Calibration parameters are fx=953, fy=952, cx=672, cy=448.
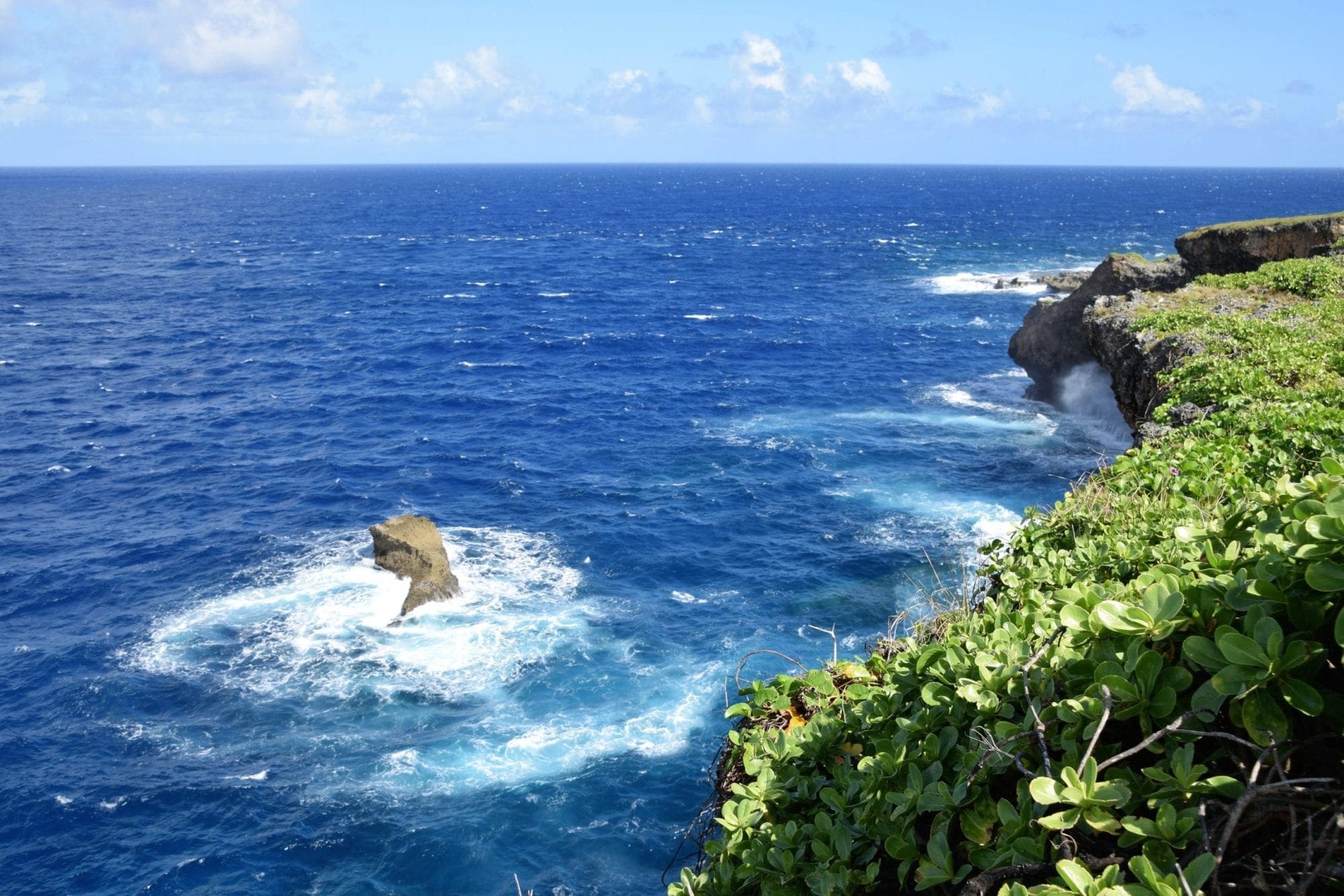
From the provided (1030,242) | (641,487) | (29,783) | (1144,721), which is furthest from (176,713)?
(1030,242)

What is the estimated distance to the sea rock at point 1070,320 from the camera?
4916cm

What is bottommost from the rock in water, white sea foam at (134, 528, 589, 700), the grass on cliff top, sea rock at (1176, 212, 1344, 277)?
white sea foam at (134, 528, 589, 700)

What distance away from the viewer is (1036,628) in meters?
5.75

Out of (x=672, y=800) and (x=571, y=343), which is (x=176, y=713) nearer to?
(x=672, y=800)

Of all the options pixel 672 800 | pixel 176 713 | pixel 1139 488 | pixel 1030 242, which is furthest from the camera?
pixel 1030 242

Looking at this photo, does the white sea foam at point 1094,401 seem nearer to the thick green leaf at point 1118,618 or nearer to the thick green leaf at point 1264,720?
the thick green leaf at point 1118,618

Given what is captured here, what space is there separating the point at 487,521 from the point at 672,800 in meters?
19.4

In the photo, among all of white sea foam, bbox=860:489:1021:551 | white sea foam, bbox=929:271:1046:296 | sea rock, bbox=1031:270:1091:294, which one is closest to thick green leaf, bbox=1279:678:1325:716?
white sea foam, bbox=860:489:1021:551

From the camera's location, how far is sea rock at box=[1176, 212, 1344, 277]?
38.4 metres

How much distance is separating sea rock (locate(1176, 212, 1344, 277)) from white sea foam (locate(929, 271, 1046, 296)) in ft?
151

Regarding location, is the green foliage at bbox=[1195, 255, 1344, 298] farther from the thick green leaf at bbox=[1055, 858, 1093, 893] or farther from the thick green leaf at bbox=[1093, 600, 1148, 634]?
the thick green leaf at bbox=[1055, 858, 1093, 893]

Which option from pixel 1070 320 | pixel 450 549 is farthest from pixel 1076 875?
pixel 1070 320

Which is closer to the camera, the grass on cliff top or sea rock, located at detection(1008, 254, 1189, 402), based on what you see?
the grass on cliff top

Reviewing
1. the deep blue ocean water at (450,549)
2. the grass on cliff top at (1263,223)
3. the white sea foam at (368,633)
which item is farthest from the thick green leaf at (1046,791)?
the grass on cliff top at (1263,223)
